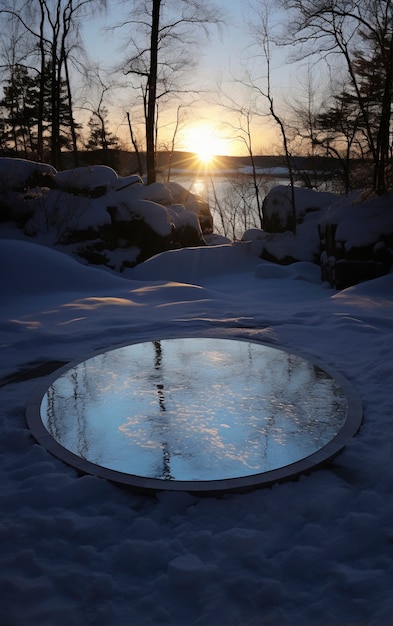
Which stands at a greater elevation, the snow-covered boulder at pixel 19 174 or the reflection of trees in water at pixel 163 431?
the snow-covered boulder at pixel 19 174

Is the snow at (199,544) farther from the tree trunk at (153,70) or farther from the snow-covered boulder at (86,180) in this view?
the tree trunk at (153,70)

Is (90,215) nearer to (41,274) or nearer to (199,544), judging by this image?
(41,274)

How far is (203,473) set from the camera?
3125 millimetres

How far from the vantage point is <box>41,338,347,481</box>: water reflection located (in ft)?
10.8

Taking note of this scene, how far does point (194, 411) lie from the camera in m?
3.88

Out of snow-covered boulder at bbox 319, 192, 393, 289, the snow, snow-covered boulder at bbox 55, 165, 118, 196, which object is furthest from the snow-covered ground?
snow-covered boulder at bbox 55, 165, 118, 196

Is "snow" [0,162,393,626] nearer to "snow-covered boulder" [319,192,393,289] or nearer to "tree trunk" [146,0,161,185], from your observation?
"snow-covered boulder" [319,192,393,289]

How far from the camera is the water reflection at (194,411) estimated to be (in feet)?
10.8

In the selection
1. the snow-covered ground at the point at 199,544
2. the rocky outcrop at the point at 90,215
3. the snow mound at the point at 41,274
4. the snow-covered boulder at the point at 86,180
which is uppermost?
the snow-covered boulder at the point at 86,180

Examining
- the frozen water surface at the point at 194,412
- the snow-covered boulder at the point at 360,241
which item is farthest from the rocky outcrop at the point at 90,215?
the frozen water surface at the point at 194,412

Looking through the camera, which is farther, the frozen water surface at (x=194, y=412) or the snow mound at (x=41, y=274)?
the snow mound at (x=41, y=274)

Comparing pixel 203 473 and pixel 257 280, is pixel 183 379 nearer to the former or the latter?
pixel 203 473

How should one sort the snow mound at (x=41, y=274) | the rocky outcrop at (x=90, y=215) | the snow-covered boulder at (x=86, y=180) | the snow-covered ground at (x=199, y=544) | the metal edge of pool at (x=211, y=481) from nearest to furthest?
the snow-covered ground at (x=199, y=544)
the metal edge of pool at (x=211, y=481)
the snow mound at (x=41, y=274)
the rocky outcrop at (x=90, y=215)
the snow-covered boulder at (x=86, y=180)

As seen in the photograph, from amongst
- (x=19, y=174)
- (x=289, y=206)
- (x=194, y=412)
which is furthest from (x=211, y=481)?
(x=289, y=206)
